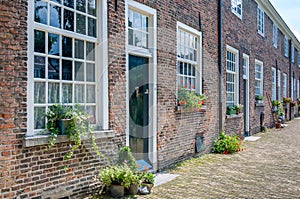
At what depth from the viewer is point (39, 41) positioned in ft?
14.1

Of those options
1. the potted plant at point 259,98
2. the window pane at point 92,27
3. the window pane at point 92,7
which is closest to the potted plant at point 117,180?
the window pane at point 92,27

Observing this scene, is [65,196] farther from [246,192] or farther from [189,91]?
[189,91]

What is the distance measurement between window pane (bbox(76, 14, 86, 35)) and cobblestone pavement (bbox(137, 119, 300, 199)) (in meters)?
2.94

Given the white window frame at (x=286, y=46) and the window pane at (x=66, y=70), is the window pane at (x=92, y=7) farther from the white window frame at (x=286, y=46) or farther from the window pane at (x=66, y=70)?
the white window frame at (x=286, y=46)

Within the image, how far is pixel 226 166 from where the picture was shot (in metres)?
7.61

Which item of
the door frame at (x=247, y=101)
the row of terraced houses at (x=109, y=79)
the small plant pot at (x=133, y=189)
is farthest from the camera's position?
the door frame at (x=247, y=101)

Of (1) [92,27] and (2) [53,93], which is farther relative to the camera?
(1) [92,27]

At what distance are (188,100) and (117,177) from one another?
357cm

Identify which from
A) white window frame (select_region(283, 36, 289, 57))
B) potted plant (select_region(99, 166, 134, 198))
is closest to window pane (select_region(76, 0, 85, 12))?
potted plant (select_region(99, 166, 134, 198))

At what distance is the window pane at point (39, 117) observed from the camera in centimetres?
424

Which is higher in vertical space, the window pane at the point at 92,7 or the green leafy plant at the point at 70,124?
the window pane at the point at 92,7

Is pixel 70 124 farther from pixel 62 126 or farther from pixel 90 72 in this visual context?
pixel 90 72

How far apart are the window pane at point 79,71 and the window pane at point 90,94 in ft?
0.72

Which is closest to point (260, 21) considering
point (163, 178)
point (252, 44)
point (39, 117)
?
point (252, 44)
